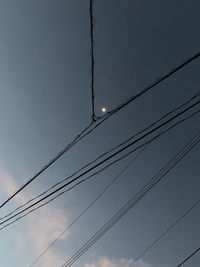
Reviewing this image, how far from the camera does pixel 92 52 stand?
527 cm

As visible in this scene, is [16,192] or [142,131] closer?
[142,131]

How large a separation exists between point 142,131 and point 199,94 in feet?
4.79

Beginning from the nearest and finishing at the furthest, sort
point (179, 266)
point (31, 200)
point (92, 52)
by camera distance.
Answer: point (92, 52) → point (31, 200) → point (179, 266)

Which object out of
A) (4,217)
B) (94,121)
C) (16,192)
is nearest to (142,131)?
(94,121)

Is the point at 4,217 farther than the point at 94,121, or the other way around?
the point at 4,217

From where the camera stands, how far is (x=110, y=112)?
493 cm

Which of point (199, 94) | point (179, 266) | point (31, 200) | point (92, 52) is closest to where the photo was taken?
point (199, 94)

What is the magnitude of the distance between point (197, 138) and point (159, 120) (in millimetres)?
3643

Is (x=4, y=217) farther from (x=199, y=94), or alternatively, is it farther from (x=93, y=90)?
(x=199, y=94)

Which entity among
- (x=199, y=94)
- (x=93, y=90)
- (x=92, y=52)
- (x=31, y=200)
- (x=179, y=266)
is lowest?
(x=179, y=266)

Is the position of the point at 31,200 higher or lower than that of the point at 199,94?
higher

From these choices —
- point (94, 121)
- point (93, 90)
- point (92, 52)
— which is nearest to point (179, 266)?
point (94, 121)

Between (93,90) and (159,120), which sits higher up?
(93,90)

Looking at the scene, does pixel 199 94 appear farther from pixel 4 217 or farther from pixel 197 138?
pixel 4 217
